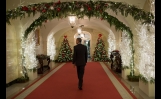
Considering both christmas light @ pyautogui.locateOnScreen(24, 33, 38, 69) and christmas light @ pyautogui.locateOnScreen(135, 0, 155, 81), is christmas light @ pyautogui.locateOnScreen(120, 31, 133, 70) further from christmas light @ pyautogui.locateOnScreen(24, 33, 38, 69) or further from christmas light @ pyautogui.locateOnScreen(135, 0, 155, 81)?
christmas light @ pyautogui.locateOnScreen(24, 33, 38, 69)

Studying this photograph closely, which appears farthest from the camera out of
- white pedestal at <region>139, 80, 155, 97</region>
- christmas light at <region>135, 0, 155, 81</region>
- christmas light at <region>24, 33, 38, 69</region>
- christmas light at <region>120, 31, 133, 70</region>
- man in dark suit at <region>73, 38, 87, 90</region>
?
christmas light at <region>24, 33, 38, 69</region>

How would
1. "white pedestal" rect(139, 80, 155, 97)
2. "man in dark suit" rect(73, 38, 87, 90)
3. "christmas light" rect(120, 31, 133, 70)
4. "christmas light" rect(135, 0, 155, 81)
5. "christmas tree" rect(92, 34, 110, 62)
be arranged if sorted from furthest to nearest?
1. "christmas tree" rect(92, 34, 110, 62)
2. "christmas light" rect(120, 31, 133, 70)
3. "man in dark suit" rect(73, 38, 87, 90)
4. "white pedestal" rect(139, 80, 155, 97)
5. "christmas light" rect(135, 0, 155, 81)

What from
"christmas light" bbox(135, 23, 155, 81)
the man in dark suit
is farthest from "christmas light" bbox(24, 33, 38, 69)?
"christmas light" bbox(135, 23, 155, 81)

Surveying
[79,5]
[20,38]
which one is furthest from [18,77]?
[79,5]

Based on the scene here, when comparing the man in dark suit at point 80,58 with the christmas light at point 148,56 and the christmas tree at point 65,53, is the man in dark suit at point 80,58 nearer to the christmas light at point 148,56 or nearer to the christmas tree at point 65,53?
the christmas light at point 148,56

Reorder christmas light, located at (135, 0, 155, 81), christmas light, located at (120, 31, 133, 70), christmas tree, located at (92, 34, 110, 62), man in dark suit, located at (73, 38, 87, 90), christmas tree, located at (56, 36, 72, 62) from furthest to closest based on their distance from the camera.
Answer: christmas tree, located at (92, 34, 110, 62) < christmas tree, located at (56, 36, 72, 62) < christmas light, located at (120, 31, 133, 70) < man in dark suit, located at (73, 38, 87, 90) < christmas light, located at (135, 0, 155, 81)

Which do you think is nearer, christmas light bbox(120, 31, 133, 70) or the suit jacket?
the suit jacket

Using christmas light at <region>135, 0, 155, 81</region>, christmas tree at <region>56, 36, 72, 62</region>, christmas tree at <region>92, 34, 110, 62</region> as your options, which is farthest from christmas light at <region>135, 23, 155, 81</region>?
christmas tree at <region>56, 36, 72, 62</region>

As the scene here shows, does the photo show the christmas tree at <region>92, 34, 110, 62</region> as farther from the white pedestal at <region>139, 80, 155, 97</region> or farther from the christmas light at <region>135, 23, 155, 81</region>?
the white pedestal at <region>139, 80, 155, 97</region>

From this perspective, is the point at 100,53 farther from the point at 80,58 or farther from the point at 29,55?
the point at 80,58

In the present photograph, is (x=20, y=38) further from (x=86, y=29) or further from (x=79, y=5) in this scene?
(x=86, y=29)

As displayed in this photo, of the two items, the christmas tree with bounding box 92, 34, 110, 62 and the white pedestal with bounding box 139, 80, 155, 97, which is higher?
the christmas tree with bounding box 92, 34, 110, 62

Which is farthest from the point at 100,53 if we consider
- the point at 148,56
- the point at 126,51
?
the point at 148,56

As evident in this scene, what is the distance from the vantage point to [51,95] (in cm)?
492
